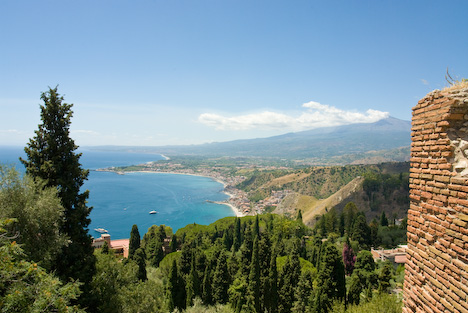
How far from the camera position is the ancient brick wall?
3.14 meters

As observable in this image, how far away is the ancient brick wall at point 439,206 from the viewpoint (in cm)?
314

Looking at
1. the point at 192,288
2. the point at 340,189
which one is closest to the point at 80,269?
the point at 192,288

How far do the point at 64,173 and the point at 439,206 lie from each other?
10603 millimetres

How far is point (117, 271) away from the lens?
10867 millimetres

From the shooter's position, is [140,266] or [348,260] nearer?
[140,266]

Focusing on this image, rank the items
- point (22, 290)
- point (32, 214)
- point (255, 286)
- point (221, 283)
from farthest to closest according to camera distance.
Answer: point (221, 283) → point (255, 286) → point (32, 214) → point (22, 290)

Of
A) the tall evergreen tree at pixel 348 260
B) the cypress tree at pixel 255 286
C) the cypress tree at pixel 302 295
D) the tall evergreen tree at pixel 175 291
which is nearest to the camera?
the cypress tree at pixel 255 286

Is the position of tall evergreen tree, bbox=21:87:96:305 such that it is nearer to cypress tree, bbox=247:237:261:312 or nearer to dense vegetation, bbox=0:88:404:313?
dense vegetation, bbox=0:88:404:313

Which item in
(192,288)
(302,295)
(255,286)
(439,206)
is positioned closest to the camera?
(439,206)

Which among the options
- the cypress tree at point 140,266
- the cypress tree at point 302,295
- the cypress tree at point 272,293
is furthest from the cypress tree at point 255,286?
the cypress tree at point 140,266

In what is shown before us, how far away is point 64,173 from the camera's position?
30.6 ft

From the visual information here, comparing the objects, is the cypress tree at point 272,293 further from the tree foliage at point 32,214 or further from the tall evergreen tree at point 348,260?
the tree foliage at point 32,214

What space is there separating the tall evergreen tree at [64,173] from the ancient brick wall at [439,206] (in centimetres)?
958

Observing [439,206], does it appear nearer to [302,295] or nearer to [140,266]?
[302,295]
